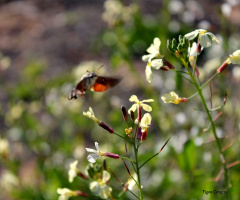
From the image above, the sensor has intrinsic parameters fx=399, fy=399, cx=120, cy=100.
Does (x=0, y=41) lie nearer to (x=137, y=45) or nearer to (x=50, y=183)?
(x=137, y=45)

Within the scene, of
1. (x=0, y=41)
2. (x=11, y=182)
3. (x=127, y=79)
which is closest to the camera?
(x=11, y=182)

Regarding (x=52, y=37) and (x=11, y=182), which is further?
(x=52, y=37)

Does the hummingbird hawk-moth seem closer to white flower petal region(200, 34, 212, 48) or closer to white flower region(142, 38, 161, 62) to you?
white flower region(142, 38, 161, 62)

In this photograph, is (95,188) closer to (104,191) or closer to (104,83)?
(104,191)

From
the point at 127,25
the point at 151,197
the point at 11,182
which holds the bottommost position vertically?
the point at 151,197

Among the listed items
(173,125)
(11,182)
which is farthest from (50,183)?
(173,125)

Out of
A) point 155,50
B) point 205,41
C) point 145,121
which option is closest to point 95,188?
point 145,121
